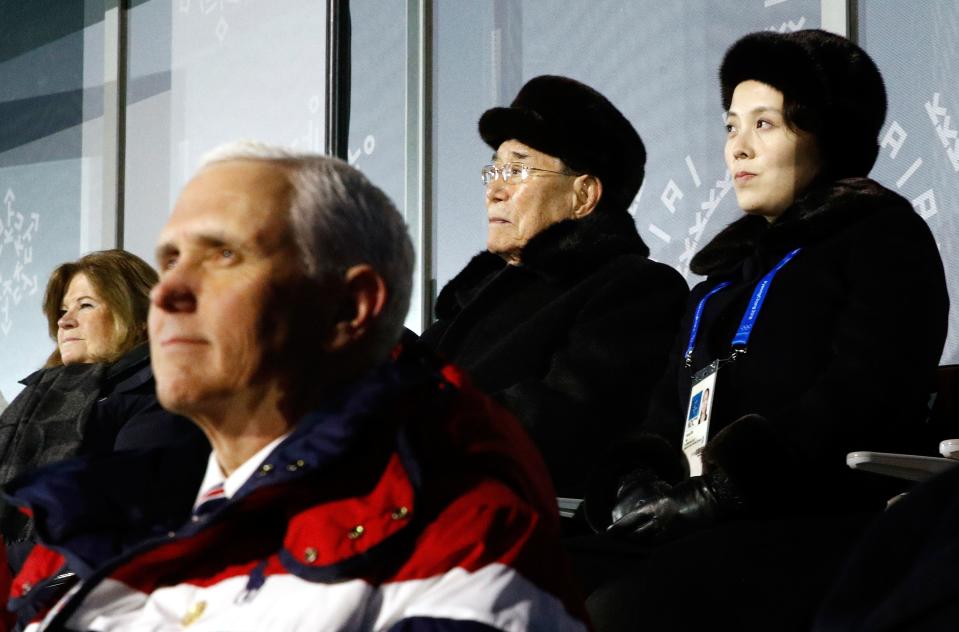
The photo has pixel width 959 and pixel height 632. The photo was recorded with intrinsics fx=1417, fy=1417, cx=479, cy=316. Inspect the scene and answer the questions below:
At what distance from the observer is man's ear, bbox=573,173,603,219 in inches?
140

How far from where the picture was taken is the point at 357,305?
60.6 inches

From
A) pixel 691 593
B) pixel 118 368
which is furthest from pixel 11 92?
pixel 691 593

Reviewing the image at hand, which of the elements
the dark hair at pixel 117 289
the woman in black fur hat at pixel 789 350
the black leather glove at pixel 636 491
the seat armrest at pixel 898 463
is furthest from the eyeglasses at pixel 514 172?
the seat armrest at pixel 898 463

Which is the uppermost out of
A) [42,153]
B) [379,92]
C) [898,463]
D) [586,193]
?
[379,92]

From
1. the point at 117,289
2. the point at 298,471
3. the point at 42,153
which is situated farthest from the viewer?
the point at 42,153

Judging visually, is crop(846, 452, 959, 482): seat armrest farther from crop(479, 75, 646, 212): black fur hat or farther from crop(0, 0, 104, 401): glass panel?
crop(0, 0, 104, 401): glass panel

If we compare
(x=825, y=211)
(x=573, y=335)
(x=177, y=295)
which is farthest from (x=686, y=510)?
(x=177, y=295)

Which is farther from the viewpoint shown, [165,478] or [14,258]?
[14,258]

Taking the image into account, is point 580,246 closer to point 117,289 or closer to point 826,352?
point 826,352

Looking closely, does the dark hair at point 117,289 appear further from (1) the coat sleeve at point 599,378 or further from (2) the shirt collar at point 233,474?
(2) the shirt collar at point 233,474

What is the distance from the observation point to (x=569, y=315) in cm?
325

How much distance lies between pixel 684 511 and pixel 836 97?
3.14 ft

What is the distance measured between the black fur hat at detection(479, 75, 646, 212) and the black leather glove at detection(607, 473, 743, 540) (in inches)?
51.7

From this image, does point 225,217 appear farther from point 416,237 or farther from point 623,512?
point 416,237
